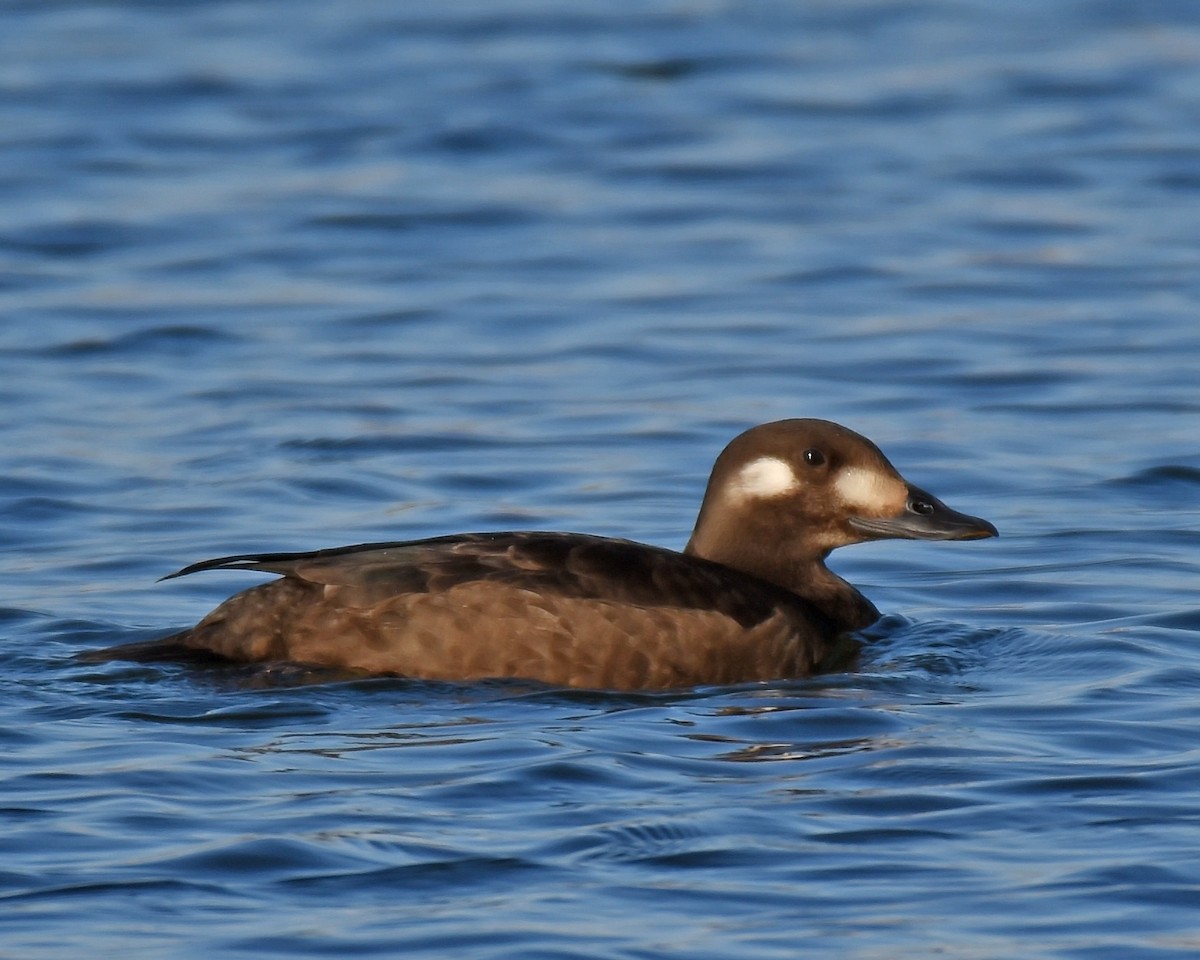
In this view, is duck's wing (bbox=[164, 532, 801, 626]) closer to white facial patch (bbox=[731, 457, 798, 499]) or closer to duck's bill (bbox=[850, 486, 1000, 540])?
white facial patch (bbox=[731, 457, 798, 499])

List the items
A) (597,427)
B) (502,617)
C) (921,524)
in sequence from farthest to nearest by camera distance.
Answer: (597,427) → (921,524) → (502,617)

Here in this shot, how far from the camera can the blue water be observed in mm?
5453

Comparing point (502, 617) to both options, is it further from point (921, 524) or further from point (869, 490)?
point (921, 524)

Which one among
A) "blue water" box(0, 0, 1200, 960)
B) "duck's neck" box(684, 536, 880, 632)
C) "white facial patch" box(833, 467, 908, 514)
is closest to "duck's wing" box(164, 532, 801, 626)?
"blue water" box(0, 0, 1200, 960)

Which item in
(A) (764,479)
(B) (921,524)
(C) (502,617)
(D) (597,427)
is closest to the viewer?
(C) (502,617)

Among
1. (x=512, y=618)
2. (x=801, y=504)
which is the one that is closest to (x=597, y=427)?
(x=801, y=504)

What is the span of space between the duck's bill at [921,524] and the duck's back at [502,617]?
83 cm

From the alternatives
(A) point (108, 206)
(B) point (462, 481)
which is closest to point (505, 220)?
(A) point (108, 206)

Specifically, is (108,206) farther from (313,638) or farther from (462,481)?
(313,638)

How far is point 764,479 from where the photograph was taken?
7.93 meters

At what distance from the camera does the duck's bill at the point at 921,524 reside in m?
8.05

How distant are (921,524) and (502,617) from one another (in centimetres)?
165

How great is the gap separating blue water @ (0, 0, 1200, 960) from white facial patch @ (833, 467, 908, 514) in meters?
0.43

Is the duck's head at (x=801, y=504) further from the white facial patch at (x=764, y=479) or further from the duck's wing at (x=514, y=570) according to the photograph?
the duck's wing at (x=514, y=570)
